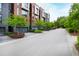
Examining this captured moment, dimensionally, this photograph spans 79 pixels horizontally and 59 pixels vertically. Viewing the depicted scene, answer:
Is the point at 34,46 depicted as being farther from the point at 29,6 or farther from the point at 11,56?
the point at 29,6

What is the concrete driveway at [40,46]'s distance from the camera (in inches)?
201

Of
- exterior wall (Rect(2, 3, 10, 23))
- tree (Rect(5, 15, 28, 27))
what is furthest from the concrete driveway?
exterior wall (Rect(2, 3, 10, 23))

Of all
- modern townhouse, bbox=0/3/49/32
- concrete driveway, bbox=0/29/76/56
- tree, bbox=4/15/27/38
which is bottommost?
concrete driveway, bbox=0/29/76/56

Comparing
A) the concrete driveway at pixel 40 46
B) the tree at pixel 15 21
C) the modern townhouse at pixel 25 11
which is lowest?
the concrete driveway at pixel 40 46

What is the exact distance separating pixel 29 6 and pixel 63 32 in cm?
129

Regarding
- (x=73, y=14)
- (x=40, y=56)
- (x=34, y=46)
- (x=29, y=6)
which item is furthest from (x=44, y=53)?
(x=29, y=6)

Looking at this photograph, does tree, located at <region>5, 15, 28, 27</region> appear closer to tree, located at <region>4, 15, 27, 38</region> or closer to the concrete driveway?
tree, located at <region>4, 15, 27, 38</region>

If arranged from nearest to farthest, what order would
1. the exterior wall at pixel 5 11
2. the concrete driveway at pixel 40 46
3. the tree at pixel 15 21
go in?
1. the concrete driveway at pixel 40 46
2. the tree at pixel 15 21
3. the exterior wall at pixel 5 11

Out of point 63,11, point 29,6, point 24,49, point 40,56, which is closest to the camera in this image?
point 40,56

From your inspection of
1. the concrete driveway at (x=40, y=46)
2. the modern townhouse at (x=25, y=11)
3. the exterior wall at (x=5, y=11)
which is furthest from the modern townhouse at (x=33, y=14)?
the exterior wall at (x=5, y=11)

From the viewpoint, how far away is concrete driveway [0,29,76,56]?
16.8ft

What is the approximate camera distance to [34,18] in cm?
677

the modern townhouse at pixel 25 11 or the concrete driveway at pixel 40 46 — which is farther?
the modern townhouse at pixel 25 11

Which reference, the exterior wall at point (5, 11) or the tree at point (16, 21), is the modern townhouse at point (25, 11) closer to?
the exterior wall at point (5, 11)
